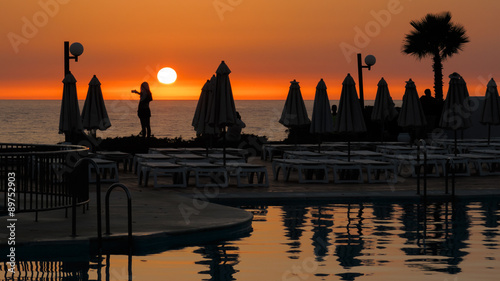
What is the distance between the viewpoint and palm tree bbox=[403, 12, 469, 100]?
50188mm

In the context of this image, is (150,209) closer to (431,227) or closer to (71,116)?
(431,227)

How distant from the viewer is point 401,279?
935 centimetres

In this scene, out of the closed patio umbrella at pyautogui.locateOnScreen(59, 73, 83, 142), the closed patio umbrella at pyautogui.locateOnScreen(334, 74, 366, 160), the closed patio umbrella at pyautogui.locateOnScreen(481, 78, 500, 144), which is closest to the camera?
the closed patio umbrella at pyautogui.locateOnScreen(59, 73, 83, 142)

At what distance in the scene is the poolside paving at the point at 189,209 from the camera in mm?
11378

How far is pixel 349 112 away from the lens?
22078 millimetres

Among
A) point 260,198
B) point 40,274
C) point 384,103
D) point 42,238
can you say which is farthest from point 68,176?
point 384,103

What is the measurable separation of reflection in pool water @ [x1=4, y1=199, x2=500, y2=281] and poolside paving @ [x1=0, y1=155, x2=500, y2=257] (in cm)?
37

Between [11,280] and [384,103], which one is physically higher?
[384,103]

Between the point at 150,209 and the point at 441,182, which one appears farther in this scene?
the point at 441,182

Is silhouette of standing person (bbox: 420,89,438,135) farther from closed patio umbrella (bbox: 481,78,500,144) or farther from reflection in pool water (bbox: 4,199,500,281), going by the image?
reflection in pool water (bbox: 4,199,500,281)

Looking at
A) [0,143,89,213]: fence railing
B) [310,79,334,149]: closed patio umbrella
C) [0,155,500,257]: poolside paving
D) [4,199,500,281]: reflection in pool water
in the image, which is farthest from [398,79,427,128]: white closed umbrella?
[0,143,89,213]: fence railing

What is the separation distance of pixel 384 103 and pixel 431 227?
14.0 m

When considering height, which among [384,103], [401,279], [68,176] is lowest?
[401,279]

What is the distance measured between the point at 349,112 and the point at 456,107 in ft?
10.9
